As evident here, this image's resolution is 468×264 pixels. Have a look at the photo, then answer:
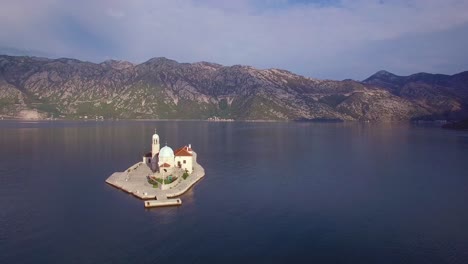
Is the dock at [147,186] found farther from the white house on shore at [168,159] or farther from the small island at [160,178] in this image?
the white house on shore at [168,159]

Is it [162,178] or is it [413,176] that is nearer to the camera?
[162,178]

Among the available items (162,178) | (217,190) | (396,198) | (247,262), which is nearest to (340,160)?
(396,198)

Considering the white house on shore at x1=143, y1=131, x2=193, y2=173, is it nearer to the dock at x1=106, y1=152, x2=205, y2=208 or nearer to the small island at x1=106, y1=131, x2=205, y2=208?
the small island at x1=106, y1=131, x2=205, y2=208

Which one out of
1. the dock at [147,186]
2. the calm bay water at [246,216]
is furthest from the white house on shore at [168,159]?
the calm bay water at [246,216]

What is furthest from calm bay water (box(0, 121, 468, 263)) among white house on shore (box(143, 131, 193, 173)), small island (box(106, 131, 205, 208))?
white house on shore (box(143, 131, 193, 173))

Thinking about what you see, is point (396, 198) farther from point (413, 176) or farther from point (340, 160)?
point (340, 160)

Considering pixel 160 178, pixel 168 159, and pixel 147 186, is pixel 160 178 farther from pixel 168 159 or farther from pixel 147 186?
pixel 168 159

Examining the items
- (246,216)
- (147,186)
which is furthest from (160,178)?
(246,216)

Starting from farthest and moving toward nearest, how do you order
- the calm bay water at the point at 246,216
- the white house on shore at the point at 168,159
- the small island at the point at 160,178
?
1. the white house on shore at the point at 168,159
2. the small island at the point at 160,178
3. the calm bay water at the point at 246,216
